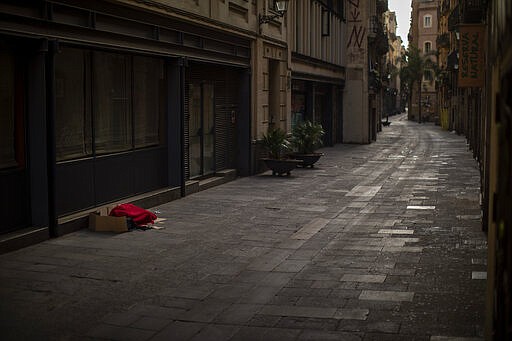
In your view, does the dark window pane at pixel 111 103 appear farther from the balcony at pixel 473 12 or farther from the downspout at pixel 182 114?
the balcony at pixel 473 12

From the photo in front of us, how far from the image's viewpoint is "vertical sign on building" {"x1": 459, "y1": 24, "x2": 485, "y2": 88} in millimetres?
16203

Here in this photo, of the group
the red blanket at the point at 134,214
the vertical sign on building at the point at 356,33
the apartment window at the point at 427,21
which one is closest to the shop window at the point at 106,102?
the red blanket at the point at 134,214

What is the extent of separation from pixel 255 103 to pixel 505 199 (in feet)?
58.6

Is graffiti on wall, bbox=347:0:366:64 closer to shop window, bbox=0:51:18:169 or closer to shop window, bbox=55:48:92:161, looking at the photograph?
shop window, bbox=55:48:92:161

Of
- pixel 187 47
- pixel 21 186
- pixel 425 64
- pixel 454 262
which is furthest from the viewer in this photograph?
pixel 425 64

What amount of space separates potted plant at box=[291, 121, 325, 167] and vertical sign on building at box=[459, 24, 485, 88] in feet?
20.5

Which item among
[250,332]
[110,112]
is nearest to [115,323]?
[250,332]

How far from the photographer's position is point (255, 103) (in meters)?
21.5

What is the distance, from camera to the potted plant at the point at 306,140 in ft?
75.6

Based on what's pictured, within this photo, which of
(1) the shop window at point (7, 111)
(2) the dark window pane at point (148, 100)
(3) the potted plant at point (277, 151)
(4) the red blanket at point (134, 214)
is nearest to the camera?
(1) the shop window at point (7, 111)

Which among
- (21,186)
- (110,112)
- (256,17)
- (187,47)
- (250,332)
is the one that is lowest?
(250,332)

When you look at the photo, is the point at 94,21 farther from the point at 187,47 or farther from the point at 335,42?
the point at 335,42

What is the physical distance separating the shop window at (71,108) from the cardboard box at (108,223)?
1167 mm

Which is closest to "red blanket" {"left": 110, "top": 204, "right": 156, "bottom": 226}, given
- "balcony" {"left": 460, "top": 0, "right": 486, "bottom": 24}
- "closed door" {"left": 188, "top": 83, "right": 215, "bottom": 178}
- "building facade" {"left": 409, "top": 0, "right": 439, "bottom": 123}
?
"closed door" {"left": 188, "top": 83, "right": 215, "bottom": 178}
